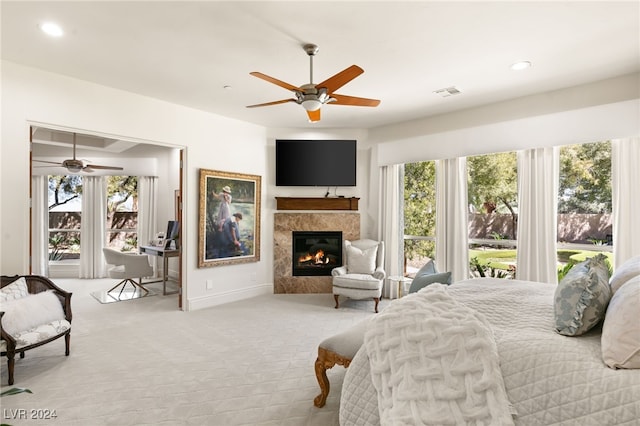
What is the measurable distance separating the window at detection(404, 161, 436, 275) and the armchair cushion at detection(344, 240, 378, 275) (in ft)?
2.09

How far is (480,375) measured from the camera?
4.98 feet

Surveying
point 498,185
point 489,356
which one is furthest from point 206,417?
point 498,185

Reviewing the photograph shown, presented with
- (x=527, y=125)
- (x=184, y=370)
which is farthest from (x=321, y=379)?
(x=527, y=125)

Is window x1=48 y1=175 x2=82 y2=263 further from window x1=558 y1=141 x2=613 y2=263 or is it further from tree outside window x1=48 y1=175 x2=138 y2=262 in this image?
window x1=558 y1=141 x2=613 y2=263

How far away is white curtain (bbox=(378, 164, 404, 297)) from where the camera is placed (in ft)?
18.4

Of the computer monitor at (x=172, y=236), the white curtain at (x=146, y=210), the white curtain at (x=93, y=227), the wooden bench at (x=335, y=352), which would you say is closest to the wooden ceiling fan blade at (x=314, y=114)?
the wooden bench at (x=335, y=352)

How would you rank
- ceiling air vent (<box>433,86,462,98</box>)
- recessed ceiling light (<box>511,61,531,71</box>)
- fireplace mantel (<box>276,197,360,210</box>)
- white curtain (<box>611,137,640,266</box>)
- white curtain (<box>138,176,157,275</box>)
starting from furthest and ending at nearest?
white curtain (<box>138,176,157,275</box>)
fireplace mantel (<box>276,197,360,210</box>)
ceiling air vent (<box>433,86,462,98</box>)
white curtain (<box>611,137,640,266</box>)
recessed ceiling light (<box>511,61,531,71</box>)

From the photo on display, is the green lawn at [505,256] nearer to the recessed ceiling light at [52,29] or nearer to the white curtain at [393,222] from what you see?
the white curtain at [393,222]

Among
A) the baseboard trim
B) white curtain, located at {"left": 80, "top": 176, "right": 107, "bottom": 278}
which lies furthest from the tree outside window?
the baseboard trim

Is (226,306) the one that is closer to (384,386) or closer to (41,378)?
(41,378)

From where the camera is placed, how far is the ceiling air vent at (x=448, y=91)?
4.05 metres

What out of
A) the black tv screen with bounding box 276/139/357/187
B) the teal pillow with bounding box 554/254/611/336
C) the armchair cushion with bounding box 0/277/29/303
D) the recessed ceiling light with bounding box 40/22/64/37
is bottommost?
the armchair cushion with bounding box 0/277/29/303

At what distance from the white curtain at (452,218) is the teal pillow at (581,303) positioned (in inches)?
115

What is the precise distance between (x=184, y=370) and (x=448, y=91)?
4.02 metres
